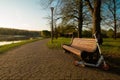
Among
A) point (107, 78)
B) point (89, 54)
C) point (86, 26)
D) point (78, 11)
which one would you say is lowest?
point (107, 78)

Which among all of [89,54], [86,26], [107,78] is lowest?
[107,78]

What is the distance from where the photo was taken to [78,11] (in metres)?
21.0

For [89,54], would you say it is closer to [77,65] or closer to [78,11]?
[77,65]

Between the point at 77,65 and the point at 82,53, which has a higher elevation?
the point at 82,53

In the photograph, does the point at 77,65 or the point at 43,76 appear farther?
the point at 77,65

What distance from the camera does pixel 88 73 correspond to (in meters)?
5.95

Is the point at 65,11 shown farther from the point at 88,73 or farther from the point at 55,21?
the point at 88,73

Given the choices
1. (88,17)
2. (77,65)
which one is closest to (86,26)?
(88,17)

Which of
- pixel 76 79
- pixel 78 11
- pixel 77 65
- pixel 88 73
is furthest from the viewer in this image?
pixel 78 11

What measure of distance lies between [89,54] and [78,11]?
47.9 feet

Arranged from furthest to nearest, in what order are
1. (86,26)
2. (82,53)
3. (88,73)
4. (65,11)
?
1. (86,26)
2. (65,11)
3. (82,53)
4. (88,73)

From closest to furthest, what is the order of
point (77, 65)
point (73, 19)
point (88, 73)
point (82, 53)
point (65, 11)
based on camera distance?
1. point (88, 73)
2. point (82, 53)
3. point (77, 65)
4. point (65, 11)
5. point (73, 19)

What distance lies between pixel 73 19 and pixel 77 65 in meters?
15.7

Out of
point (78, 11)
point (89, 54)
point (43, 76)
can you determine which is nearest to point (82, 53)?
point (89, 54)
